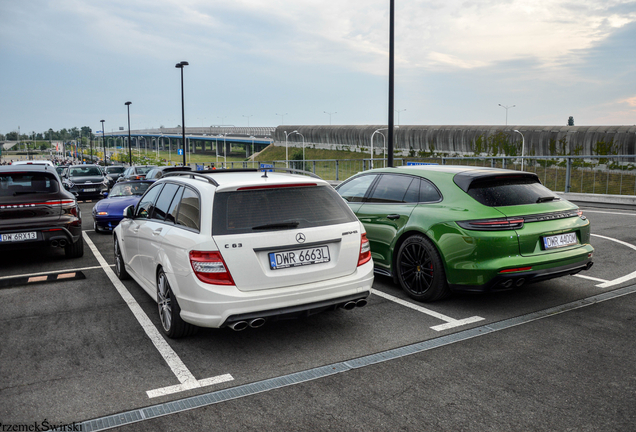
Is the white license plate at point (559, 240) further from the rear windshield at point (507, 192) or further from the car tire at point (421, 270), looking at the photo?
the car tire at point (421, 270)

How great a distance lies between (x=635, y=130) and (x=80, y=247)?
171 ft

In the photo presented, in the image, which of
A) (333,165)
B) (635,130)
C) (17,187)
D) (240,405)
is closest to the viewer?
(240,405)

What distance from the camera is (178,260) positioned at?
14.2 feet

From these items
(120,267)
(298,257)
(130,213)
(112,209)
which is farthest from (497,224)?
(112,209)

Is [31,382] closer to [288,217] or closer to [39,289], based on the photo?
[288,217]

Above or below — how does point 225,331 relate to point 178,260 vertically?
below

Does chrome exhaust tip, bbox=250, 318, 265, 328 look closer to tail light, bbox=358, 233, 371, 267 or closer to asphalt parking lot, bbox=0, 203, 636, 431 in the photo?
asphalt parking lot, bbox=0, 203, 636, 431

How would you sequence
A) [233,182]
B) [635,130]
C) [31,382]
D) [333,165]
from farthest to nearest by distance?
[635,130]
[333,165]
[233,182]
[31,382]

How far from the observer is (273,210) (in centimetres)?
432

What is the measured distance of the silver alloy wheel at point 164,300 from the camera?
4.61 m

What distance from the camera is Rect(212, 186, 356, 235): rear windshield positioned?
4172 millimetres

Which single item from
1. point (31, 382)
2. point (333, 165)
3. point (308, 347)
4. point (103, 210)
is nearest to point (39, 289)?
point (31, 382)

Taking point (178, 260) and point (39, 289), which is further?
point (39, 289)

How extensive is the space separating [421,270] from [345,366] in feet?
6.55
